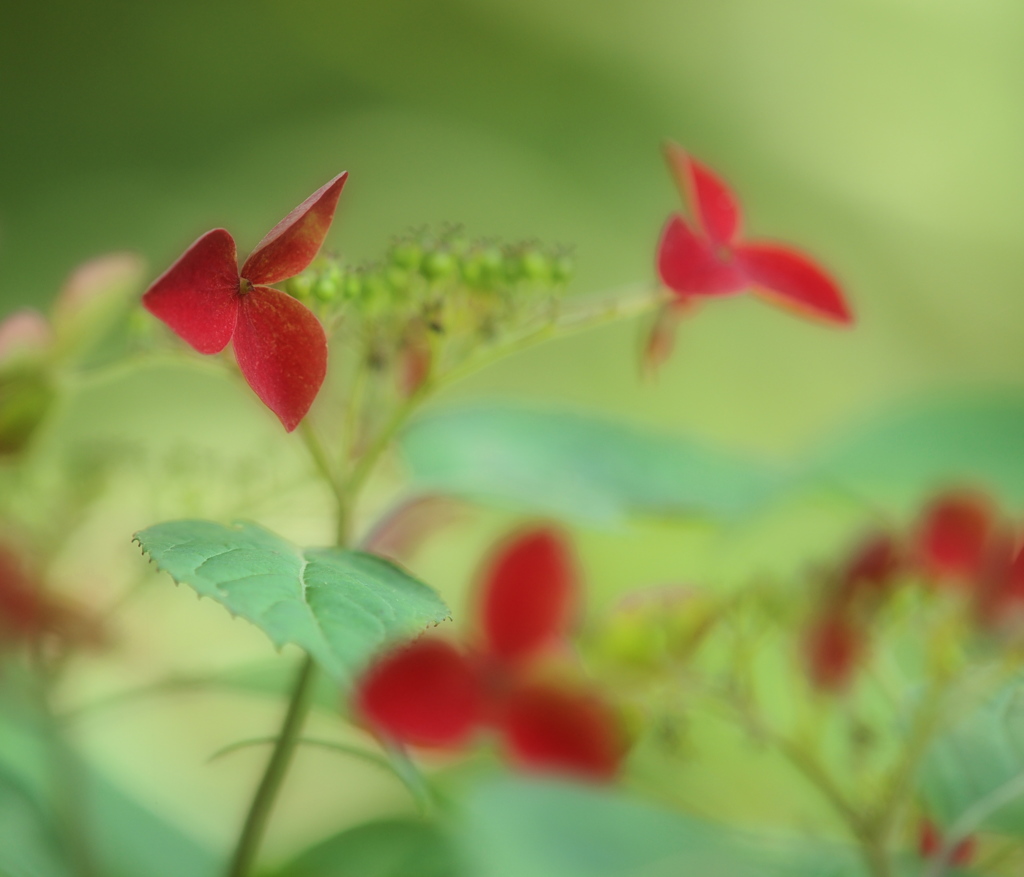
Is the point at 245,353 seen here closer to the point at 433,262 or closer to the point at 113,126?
the point at 433,262

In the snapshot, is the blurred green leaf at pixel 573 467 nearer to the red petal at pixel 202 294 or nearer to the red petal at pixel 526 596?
the red petal at pixel 526 596

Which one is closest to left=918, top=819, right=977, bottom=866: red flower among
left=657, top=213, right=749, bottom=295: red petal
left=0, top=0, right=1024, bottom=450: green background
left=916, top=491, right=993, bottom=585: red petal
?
left=916, top=491, right=993, bottom=585: red petal

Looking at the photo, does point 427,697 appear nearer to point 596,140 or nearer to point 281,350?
point 281,350

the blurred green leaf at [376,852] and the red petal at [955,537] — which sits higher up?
the red petal at [955,537]

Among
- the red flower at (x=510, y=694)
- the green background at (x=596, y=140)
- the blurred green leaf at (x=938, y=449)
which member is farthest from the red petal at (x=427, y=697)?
the green background at (x=596, y=140)

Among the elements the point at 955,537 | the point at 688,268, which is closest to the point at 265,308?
the point at 688,268
